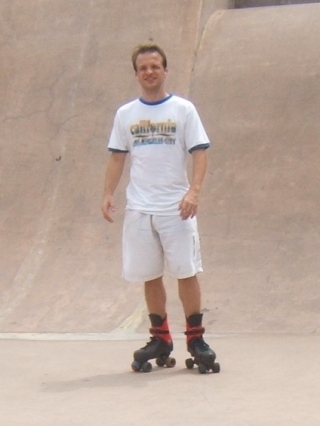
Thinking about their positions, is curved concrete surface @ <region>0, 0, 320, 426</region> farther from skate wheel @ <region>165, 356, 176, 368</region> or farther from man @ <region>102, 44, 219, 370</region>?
man @ <region>102, 44, 219, 370</region>

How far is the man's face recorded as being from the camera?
486cm

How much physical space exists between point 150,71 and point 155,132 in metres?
0.30

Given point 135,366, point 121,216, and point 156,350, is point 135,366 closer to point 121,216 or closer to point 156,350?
point 156,350

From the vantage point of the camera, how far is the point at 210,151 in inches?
303

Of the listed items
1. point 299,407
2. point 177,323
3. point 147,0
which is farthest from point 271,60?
point 299,407

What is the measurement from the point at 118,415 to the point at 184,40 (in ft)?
18.6

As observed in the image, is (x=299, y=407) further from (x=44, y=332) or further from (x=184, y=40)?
(x=184, y=40)

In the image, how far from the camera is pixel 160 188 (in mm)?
4859

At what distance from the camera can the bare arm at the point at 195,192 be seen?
4.69 meters

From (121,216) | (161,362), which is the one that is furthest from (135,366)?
(121,216)

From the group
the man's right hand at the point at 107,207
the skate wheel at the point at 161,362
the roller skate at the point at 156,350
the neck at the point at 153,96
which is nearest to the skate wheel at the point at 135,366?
the roller skate at the point at 156,350

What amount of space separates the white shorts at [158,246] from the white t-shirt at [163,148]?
6 centimetres

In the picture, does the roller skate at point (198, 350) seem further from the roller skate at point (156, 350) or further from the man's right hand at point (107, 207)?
the man's right hand at point (107, 207)

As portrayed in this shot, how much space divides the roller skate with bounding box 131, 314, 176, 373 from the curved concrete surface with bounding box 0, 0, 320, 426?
0.23ft
